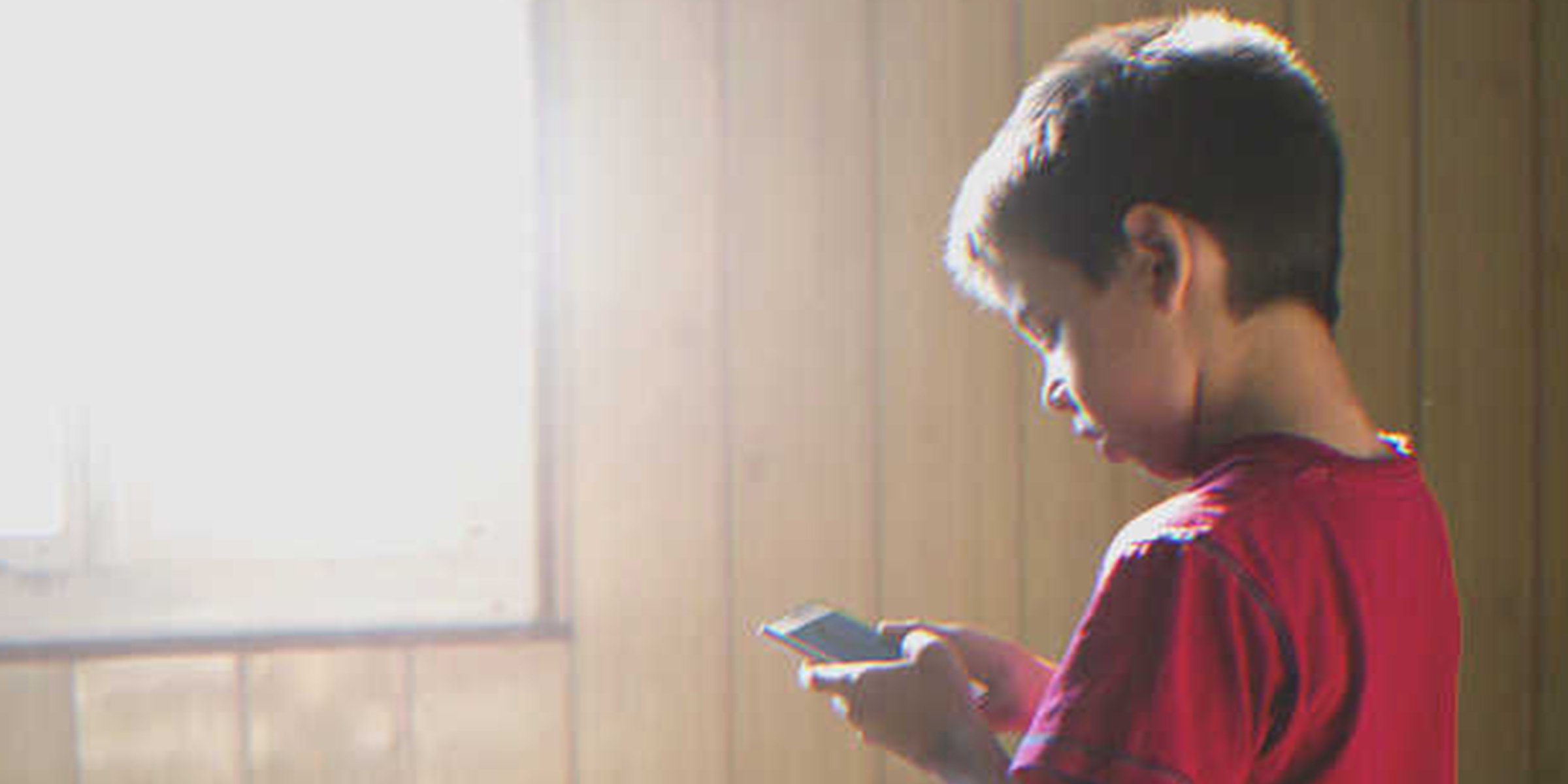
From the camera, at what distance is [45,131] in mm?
862

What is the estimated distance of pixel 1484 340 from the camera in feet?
3.20

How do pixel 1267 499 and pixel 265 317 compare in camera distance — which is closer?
pixel 1267 499

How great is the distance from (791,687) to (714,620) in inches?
3.5

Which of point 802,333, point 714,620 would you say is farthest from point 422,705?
point 802,333

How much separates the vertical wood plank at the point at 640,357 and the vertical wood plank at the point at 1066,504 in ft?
0.89

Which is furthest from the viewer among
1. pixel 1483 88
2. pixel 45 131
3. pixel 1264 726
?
pixel 1483 88

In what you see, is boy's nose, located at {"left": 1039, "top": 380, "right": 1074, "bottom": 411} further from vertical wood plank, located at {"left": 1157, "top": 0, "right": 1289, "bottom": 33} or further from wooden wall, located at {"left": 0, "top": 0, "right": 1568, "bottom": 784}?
vertical wood plank, located at {"left": 1157, "top": 0, "right": 1289, "bottom": 33}

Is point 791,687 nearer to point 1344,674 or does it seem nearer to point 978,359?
point 978,359

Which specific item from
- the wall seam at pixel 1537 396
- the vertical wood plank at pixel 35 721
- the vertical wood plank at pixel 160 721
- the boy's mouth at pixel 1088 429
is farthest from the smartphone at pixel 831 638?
the wall seam at pixel 1537 396

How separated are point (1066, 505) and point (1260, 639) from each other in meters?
0.57

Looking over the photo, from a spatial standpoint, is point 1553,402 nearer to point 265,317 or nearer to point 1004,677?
point 1004,677

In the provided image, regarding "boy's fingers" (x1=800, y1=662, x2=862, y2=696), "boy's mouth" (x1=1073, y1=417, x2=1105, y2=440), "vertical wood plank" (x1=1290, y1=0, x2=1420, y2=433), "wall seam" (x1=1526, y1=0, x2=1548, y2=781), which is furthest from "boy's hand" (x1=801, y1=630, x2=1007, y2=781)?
"wall seam" (x1=1526, y1=0, x2=1548, y2=781)

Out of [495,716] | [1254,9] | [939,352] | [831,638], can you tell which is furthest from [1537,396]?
[495,716]

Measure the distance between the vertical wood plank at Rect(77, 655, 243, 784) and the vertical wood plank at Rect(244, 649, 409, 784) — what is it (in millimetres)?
22
